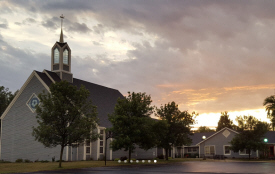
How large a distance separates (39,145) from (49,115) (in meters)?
16.3

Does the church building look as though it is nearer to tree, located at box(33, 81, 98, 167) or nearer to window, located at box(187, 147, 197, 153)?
tree, located at box(33, 81, 98, 167)

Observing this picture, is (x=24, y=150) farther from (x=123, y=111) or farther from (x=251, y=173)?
(x=251, y=173)

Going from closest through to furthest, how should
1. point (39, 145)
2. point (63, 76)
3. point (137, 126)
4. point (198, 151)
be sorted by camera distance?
point (137, 126)
point (39, 145)
point (63, 76)
point (198, 151)

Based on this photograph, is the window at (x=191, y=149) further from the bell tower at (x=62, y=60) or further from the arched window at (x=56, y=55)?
the arched window at (x=56, y=55)

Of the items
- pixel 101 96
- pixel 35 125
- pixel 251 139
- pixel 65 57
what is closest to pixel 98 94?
pixel 101 96

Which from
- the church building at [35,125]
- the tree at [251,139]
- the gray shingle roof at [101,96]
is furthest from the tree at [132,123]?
the tree at [251,139]

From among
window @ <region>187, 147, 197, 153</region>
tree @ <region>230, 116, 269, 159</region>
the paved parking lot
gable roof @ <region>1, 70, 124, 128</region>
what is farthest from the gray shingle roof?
window @ <region>187, 147, 197, 153</region>

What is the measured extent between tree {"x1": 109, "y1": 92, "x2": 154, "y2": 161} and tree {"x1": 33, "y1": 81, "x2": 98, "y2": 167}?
22.6ft

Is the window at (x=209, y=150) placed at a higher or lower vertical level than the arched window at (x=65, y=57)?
lower

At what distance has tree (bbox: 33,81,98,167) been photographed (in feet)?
108

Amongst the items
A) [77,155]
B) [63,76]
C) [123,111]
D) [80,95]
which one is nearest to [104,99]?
[63,76]

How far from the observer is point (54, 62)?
175 ft

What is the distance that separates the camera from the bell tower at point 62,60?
171 ft

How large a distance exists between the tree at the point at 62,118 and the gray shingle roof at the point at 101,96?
1533 cm
